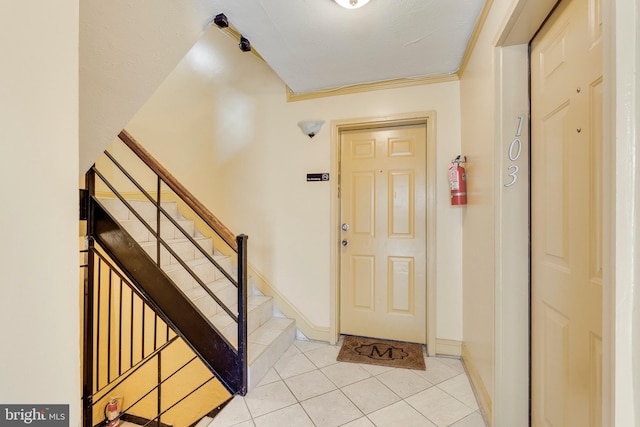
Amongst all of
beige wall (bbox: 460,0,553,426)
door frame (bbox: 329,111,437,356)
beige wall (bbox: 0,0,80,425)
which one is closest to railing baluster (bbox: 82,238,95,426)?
beige wall (bbox: 0,0,80,425)

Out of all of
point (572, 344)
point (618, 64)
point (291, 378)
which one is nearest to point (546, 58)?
point (618, 64)

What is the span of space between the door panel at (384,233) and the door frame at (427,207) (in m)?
0.07

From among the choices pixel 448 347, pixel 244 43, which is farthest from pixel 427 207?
pixel 244 43

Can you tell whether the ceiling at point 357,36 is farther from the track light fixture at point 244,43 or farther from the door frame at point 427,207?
the door frame at point 427,207

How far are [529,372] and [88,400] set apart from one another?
96.3 inches

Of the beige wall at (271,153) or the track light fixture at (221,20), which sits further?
the beige wall at (271,153)

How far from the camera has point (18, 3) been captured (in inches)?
19.8

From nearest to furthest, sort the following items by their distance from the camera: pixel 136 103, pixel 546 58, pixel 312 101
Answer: pixel 546 58 < pixel 136 103 < pixel 312 101

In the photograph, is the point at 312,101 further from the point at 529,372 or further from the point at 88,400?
the point at 88,400

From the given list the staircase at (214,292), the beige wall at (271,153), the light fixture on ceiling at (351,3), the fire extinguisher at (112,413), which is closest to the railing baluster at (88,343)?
the staircase at (214,292)

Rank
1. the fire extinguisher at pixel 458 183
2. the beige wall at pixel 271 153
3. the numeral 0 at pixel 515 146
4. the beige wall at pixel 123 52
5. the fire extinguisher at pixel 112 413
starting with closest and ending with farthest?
1. the beige wall at pixel 123 52
2. the numeral 0 at pixel 515 146
3. the fire extinguisher at pixel 458 183
4. the beige wall at pixel 271 153
5. the fire extinguisher at pixel 112 413

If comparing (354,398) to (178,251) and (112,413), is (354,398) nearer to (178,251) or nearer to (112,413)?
(178,251)

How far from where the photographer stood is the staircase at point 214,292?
6.55 feet

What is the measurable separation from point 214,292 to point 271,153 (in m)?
1.38
